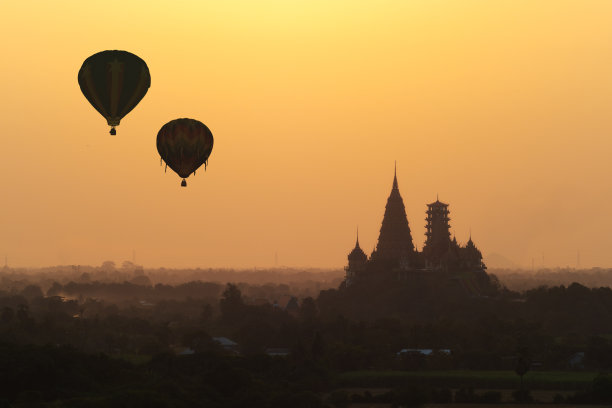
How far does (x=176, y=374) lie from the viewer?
99.8 m

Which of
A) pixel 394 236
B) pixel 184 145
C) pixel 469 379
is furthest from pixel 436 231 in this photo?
pixel 184 145

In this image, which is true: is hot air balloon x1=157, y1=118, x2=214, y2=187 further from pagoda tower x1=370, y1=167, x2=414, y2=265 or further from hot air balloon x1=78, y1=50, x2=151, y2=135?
pagoda tower x1=370, y1=167, x2=414, y2=265

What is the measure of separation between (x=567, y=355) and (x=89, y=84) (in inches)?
2325

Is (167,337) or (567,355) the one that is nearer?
(567,355)

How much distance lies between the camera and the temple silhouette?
570 ft

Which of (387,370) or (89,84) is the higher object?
(89,84)

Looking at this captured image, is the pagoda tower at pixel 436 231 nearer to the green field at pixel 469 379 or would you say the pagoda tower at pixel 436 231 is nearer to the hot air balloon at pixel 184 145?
the green field at pixel 469 379

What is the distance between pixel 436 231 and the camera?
18238cm

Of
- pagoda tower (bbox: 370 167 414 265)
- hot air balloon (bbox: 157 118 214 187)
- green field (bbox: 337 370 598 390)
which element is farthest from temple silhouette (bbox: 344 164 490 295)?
hot air balloon (bbox: 157 118 214 187)

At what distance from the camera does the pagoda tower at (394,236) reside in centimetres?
17712

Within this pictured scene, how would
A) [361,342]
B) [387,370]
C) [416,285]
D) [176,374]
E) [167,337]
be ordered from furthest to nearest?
[416,285] → [167,337] → [361,342] → [387,370] → [176,374]

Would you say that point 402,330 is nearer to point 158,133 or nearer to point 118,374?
point 118,374

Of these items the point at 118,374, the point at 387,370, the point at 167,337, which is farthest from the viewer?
the point at 167,337

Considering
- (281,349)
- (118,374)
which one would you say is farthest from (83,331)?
(118,374)
